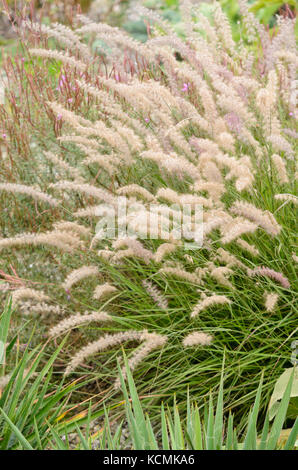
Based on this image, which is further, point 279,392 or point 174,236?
point 174,236

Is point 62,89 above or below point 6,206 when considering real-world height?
above

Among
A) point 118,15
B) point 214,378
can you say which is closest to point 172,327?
point 214,378

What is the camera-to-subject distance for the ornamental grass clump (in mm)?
2223

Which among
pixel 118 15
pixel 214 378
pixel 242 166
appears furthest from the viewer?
pixel 118 15

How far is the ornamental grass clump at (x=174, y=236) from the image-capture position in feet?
7.29

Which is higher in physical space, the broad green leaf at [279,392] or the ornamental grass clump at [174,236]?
the ornamental grass clump at [174,236]

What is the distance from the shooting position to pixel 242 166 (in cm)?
213

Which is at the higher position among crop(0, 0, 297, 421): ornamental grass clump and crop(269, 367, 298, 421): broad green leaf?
crop(0, 0, 297, 421): ornamental grass clump

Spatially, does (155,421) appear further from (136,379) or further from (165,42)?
(165,42)

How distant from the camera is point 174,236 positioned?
88.5 inches

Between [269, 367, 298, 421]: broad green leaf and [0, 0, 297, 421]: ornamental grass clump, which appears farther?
[0, 0, 297, 421]: ornamental grass clump

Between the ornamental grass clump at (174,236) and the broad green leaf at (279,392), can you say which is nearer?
the broad green leaf at (279,392)

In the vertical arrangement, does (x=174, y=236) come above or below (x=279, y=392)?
above
